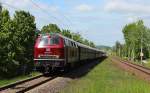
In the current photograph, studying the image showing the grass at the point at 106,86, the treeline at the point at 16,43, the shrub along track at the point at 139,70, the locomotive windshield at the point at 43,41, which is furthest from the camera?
the shrub along track at the point at 139,70

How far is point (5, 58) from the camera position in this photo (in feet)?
98.5

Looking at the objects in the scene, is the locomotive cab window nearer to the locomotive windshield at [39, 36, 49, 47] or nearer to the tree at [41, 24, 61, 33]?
the locomotive windshield at [39, 36, 49, 47]

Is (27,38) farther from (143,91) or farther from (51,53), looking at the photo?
(143,91)

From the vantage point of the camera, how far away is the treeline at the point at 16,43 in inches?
1192

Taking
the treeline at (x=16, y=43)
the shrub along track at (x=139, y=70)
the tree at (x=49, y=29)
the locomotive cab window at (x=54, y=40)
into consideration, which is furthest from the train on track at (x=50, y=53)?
the tree at (x=49, y=29)

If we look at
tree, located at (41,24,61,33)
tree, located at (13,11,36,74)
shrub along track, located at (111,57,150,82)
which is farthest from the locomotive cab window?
tree, located at (41,24,61,33)

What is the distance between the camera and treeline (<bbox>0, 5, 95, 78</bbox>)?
99.3ft

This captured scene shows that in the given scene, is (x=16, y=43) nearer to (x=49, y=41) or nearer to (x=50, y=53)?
(x=49, y=41)

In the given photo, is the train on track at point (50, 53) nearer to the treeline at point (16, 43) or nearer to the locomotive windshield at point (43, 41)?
the locomotive windshield at point (43, 41)

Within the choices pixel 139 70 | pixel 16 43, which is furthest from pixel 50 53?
pixel 139 70

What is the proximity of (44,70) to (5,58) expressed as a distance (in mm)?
3021

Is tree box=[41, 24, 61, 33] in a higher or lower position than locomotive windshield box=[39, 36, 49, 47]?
higher

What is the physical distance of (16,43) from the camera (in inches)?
1449

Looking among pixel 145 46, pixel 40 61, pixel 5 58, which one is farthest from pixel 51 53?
pixel 145 46
